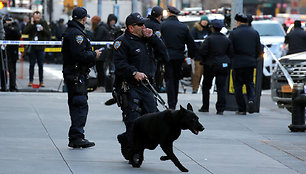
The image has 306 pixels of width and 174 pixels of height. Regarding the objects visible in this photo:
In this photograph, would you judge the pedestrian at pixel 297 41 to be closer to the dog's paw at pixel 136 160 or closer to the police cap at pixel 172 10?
the police cap at pixel 172 10

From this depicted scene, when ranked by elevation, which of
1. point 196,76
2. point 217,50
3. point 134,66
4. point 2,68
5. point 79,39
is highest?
point 79,39

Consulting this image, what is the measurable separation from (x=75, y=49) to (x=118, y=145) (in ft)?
4.92

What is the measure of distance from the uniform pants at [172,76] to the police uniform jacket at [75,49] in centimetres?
470

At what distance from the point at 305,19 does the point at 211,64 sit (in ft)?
70.8

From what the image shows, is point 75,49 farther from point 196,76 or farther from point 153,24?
point 196,76

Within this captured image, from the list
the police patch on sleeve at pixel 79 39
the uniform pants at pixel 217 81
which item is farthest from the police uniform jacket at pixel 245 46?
the police patch on sleeve at pixel 79 39

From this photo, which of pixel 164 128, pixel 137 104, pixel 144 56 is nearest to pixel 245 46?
pixel 144 56

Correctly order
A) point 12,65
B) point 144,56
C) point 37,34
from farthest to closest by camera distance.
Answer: point 37,34 < point 12,65 < point 144,56

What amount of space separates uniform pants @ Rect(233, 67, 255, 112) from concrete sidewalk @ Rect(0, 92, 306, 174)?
264mm

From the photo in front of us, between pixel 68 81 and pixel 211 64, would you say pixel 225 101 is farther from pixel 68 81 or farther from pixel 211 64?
pixel 68 81

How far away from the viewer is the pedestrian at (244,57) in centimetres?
1507

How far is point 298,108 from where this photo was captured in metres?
12.7

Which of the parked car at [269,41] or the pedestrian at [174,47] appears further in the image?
the parked car at [269,41]

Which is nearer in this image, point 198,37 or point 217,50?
point 217,50
